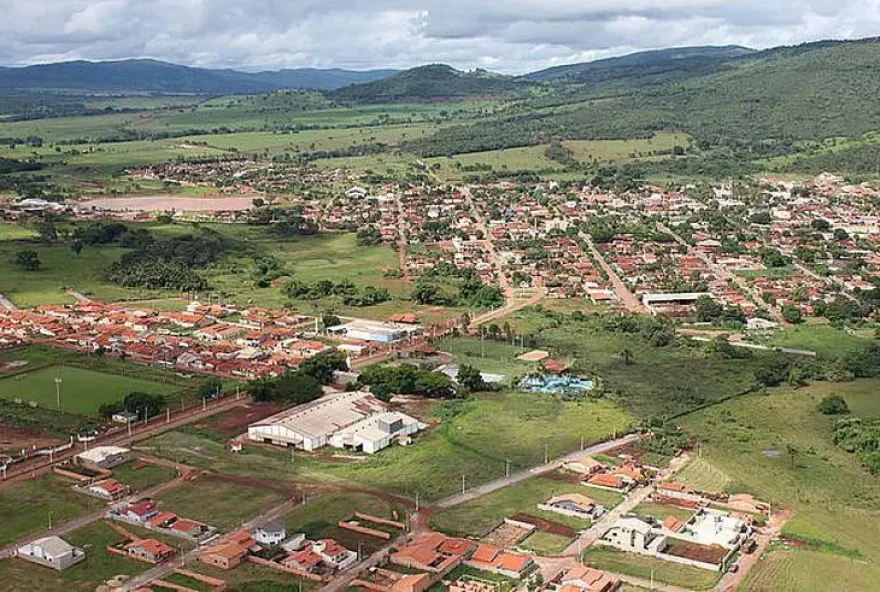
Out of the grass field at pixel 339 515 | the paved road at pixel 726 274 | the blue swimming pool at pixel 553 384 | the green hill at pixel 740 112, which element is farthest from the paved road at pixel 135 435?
the green hill at pixel 740 112

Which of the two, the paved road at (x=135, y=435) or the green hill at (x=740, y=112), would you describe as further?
the green hill at (x=740, y=112)

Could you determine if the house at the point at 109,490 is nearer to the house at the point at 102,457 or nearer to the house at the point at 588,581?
the house at the point at 102,457

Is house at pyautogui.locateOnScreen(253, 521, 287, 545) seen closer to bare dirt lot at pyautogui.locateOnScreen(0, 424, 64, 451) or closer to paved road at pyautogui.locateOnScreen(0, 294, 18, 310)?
bare dirt lot at pyautogui.locateOnScreen(0, 424, 64, 451)

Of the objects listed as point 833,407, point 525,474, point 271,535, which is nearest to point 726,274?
point 833,407

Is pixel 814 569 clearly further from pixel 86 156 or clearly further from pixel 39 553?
pixel 86 156

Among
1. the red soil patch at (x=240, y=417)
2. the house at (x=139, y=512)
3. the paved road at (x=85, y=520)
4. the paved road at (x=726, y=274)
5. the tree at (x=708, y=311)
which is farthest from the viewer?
the paved road at (x=726, y=274)

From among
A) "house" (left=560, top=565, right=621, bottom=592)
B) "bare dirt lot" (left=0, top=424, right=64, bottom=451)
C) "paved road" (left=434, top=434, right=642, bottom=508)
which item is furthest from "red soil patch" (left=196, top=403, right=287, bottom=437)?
"house" (left=560, top=565, right=621, bottom=592)
